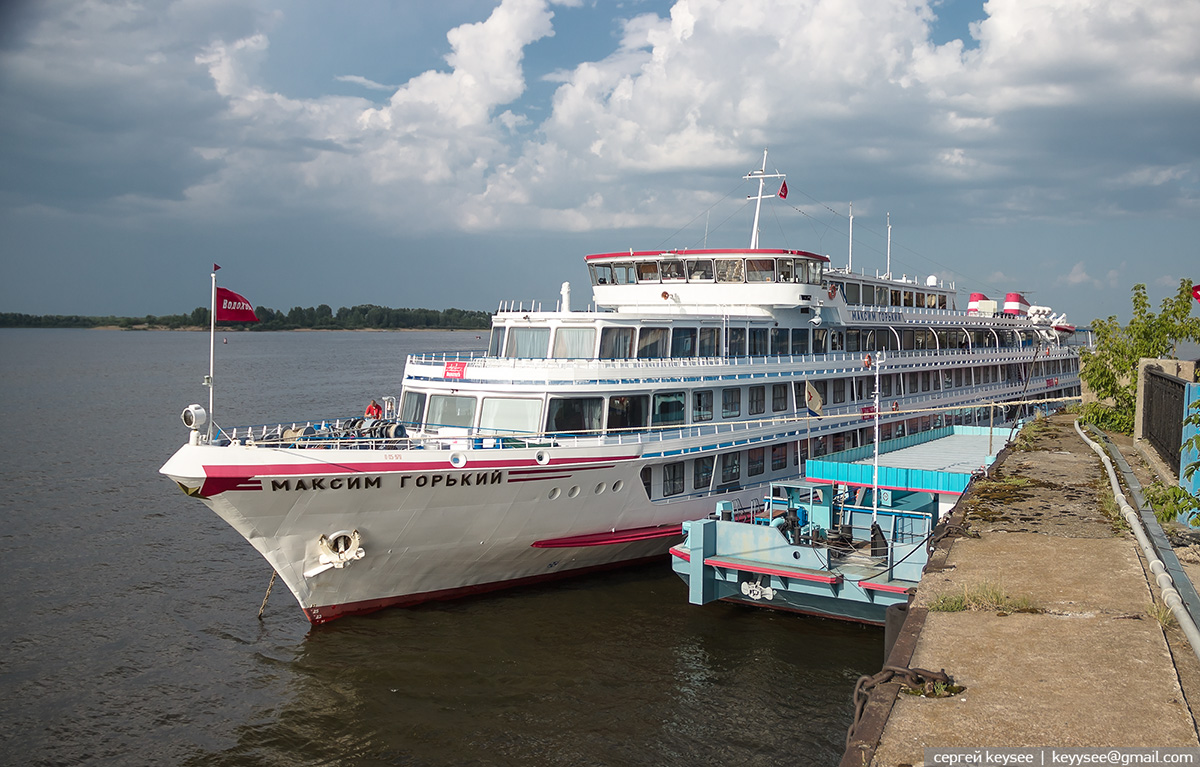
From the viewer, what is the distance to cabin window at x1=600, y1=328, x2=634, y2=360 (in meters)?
20.0

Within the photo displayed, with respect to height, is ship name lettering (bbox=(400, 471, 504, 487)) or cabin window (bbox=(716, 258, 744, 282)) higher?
cabin window (bbox=(716, 258, 744, 282))

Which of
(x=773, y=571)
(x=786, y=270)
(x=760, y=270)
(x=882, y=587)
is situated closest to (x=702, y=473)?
(x=773, y=571)

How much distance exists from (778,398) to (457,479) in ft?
36.7

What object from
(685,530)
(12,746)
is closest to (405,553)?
(685,530)

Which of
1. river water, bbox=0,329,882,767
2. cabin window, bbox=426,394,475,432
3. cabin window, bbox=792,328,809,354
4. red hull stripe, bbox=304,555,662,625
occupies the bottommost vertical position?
river water, bbox=0,329,882,767

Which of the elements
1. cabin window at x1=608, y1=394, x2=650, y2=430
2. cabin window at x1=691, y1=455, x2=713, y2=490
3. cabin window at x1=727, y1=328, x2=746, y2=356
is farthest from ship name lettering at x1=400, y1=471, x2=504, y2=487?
cabin window at x1=727, y1=328, x2=746, y2=356

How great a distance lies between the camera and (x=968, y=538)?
12.4m

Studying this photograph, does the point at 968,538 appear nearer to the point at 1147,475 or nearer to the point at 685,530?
the point at 685,530

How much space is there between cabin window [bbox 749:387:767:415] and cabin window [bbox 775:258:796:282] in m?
3.43

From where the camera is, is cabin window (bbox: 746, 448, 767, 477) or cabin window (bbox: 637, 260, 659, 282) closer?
cabin window (bbox: 746, 448, 767, 477)

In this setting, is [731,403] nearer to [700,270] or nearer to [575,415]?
[700,270]

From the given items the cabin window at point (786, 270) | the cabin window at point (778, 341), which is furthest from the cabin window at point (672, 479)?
the cabin window at point (786, 270)

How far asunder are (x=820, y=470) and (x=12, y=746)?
17.1 m

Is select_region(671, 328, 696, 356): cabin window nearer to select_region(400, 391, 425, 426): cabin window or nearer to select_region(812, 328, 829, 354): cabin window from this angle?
select_region(812, 328, 829, 354): cabin window
